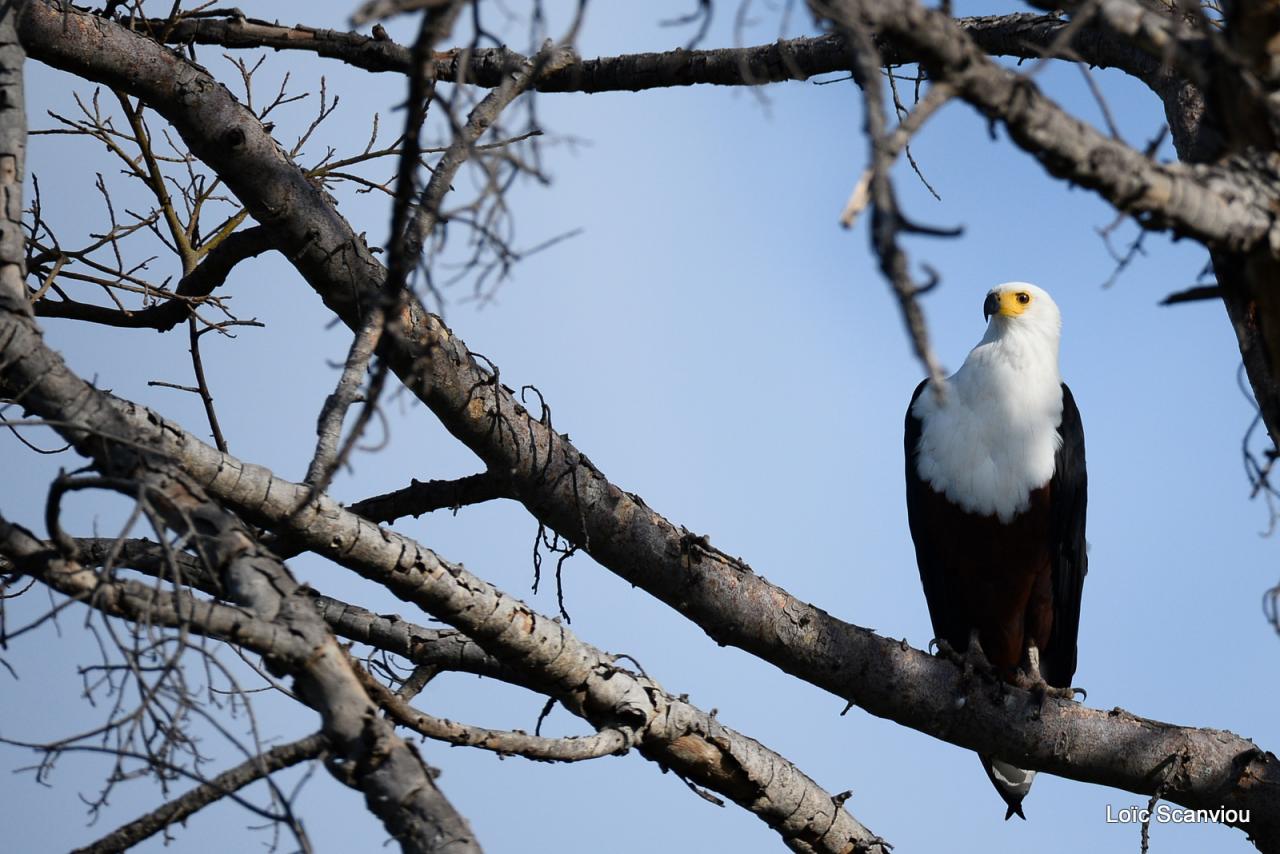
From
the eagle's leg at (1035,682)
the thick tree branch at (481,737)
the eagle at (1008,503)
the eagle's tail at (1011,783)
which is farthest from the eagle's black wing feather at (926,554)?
the thick tree branch at (481,737)

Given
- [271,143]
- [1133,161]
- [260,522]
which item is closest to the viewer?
[1133,161]

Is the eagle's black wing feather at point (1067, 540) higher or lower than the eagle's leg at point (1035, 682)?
higher

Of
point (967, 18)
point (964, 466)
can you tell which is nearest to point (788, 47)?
point (967, 18)

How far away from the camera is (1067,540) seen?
13.5 feet

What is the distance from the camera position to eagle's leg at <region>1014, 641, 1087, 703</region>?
3.31 metres

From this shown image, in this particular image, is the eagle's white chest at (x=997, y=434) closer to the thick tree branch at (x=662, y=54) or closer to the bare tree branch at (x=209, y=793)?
the thick tree branch at (x=662, y=54)

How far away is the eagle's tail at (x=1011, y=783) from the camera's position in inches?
168

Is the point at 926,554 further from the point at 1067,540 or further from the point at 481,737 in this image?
the point at 481,737

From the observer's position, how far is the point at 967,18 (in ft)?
12.3

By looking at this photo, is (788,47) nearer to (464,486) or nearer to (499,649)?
(464,486)

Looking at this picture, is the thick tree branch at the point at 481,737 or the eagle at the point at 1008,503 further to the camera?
the eagle at the point at 1008,503

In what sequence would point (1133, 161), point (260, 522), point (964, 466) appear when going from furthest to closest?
point (964, 466) < point (260, 522) < point (1133, 161)

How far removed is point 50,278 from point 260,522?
3.11 ft

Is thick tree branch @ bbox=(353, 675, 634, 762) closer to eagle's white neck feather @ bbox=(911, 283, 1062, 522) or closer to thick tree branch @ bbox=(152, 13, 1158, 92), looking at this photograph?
thick tree branch @ bbox=(152, 13, 1158, 92)
